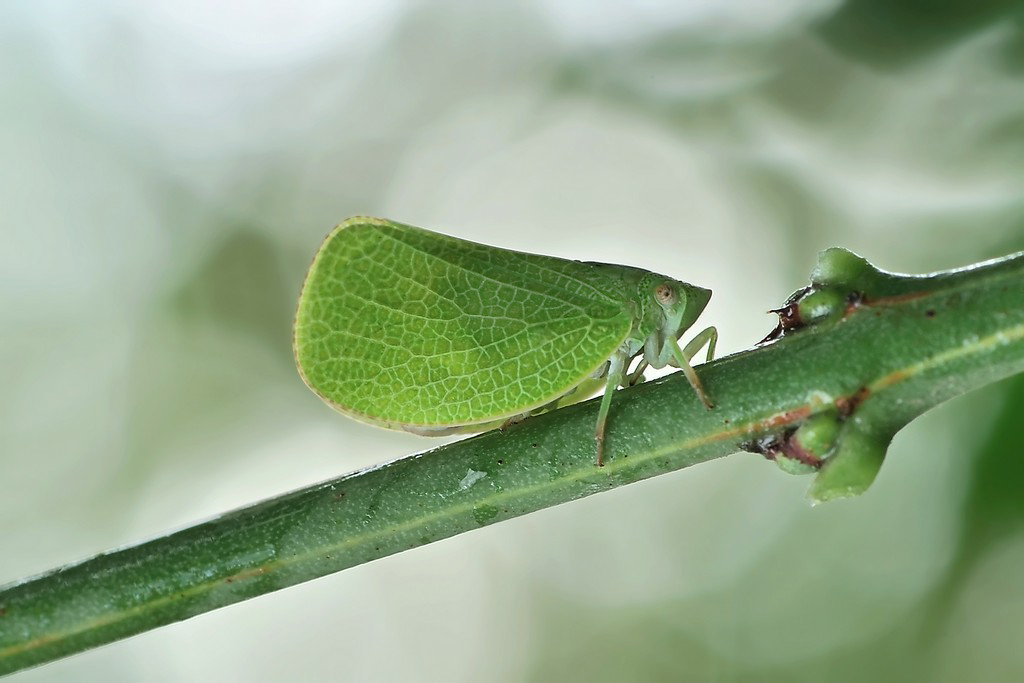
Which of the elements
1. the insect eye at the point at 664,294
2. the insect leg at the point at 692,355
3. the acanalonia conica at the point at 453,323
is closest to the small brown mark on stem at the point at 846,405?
the insect leg at the point at 692,355

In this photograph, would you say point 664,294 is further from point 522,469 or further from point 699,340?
point 522,469

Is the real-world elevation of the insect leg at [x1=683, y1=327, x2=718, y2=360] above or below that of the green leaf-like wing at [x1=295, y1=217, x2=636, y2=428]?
below

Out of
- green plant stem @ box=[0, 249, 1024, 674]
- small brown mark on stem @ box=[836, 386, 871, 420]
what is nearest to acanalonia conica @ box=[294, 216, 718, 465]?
green plant stem @ box=[0, 249, 1024, 674]

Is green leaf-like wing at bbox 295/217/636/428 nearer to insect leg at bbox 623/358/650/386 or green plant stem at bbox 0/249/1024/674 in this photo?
insect leg at bbox 623/358/650/386

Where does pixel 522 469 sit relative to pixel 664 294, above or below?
below

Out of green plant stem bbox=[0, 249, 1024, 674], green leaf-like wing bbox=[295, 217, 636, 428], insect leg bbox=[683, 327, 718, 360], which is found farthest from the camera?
insect leg bbox=[683, 327, 718, 360]

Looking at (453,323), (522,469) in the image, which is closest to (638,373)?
(453,323)
